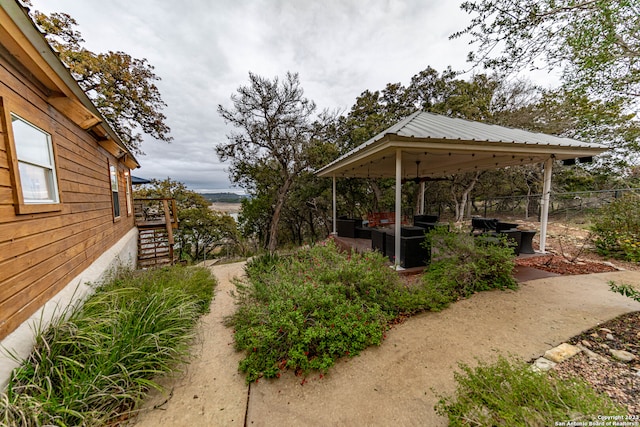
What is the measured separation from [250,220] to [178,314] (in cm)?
1404

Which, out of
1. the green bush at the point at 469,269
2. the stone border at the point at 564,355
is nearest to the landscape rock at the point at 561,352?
the stone border at the point at 564,355

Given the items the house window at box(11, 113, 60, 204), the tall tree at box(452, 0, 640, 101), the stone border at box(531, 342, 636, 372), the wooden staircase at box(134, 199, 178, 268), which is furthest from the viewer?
the wooden staircase at box(134, 199, 178, 268)

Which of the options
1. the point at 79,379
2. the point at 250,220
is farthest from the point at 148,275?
the point at 250,220

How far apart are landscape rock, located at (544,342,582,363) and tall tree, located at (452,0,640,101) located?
4.71 m

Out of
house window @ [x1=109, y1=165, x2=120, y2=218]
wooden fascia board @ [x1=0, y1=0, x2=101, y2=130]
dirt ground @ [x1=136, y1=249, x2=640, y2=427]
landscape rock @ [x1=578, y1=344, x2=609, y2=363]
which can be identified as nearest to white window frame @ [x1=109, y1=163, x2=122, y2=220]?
house window @ [x1=109, y1=165, x2=120, y2=218]

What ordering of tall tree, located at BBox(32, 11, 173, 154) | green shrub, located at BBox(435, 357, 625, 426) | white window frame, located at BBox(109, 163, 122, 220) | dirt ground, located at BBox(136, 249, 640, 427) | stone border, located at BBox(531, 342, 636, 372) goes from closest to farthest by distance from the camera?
green shrub, located at BBox(435, 357, 625, 426)
dirt ground, located at BBox(136, 249, 640, 427)
stone border, located at BBox(531, 342, 636, 372)
white window frame, located at BBox(109, 163, 122, 220)
tall tree, located at BBox(32, 11, 173, 154)

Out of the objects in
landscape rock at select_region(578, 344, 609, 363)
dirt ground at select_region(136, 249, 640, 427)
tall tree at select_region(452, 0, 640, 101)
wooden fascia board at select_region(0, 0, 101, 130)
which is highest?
tall tree at select_region(452, 0, 640, 101)

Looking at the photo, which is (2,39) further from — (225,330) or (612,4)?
(612,4)

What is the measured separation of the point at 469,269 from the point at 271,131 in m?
11.6

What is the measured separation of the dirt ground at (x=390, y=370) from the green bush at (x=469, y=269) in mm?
263

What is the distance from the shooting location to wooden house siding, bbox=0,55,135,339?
1.94 meters

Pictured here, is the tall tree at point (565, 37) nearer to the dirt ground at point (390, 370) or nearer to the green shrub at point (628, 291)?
the green shrub at point (628, 291)

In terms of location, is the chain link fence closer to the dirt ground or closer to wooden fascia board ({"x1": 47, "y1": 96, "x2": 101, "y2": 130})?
the dirt ground

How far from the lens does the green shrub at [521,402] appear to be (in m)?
1.16
